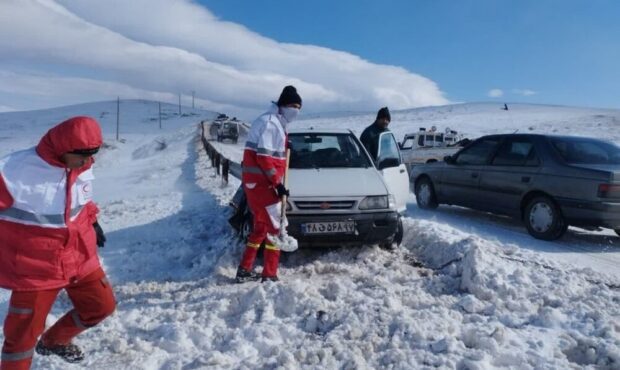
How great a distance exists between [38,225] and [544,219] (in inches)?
256

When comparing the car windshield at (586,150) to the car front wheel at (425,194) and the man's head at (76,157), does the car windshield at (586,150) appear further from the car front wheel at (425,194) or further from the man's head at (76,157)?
the man's head at (76,157)

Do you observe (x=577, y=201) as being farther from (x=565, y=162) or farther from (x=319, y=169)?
(x=319, y=169)

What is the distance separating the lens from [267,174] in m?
4.75

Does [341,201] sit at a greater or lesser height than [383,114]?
lesser

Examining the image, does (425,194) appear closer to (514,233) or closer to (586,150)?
(514,233)

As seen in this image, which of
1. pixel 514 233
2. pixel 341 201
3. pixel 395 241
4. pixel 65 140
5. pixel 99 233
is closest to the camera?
pixel 65 140

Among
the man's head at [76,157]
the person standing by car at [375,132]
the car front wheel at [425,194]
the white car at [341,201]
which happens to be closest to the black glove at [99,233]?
the man's head at [76,157]

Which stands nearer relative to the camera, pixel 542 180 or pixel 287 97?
pixel 287 97

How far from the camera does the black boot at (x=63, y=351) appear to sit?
133 inches

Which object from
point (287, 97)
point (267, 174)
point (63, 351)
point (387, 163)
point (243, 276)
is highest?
point (287, 97)

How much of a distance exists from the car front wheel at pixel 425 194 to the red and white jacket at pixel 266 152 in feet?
17.8

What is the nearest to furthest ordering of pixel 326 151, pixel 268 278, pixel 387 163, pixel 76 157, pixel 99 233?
pixel 76 157
pixel 99 233
pixel 268 278
pixel 387 163
pixel 326 151

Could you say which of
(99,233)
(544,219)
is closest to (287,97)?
(99,233)

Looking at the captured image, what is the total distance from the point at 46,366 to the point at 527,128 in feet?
154
